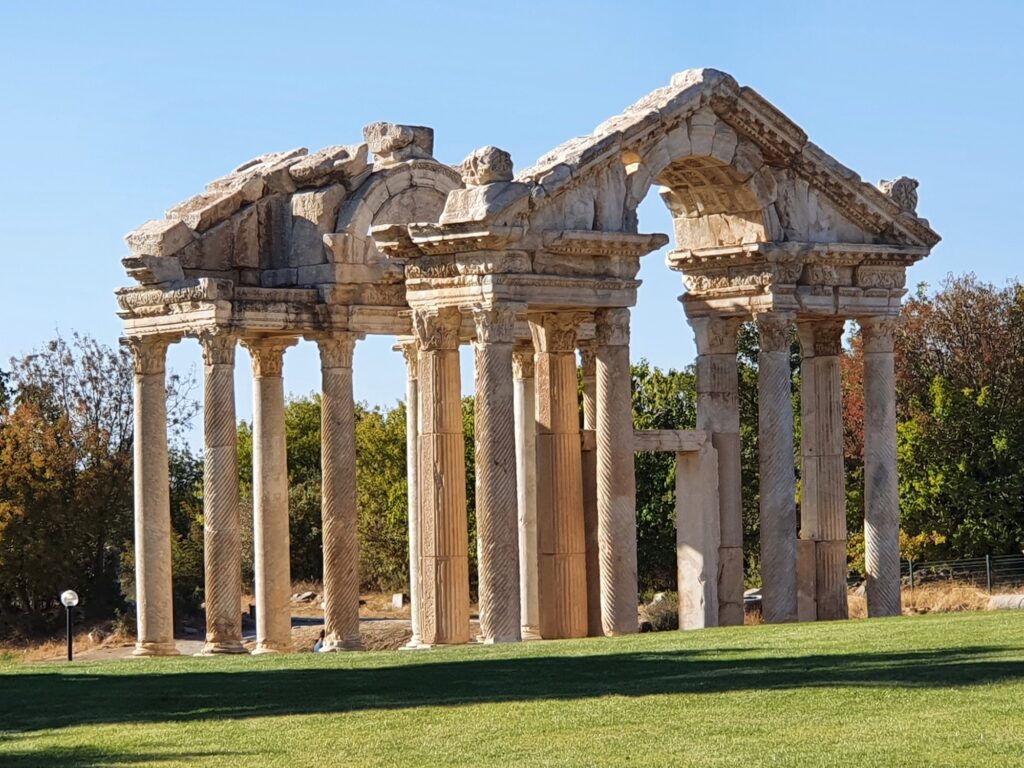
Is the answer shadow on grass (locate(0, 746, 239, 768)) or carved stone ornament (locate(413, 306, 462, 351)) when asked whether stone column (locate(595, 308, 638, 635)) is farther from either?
shadow on grass (locate(0, 746, 239, 768))

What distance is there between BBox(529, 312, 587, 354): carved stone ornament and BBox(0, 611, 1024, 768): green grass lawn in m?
6.73

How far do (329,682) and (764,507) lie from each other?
1409 cm

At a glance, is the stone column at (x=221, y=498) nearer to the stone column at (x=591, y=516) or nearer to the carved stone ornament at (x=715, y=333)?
the stone column at (x=591, y=516)

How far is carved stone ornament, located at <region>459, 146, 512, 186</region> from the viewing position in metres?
38.1

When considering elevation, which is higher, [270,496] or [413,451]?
[413,451]

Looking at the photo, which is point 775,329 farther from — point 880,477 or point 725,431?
point 880,477

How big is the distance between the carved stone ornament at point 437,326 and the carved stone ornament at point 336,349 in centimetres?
535

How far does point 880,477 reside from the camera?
4434cm

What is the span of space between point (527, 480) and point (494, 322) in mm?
7142

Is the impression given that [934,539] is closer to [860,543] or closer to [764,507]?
[860,543]

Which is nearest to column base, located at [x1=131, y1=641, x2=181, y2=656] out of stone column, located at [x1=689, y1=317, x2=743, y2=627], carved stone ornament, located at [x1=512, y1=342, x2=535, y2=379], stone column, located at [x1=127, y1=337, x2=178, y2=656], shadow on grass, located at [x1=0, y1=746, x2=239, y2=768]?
stone column, located at [x1=127, y1=337, x2=178, y2=656]

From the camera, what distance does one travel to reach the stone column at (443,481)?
39.1 m

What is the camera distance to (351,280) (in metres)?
44.2

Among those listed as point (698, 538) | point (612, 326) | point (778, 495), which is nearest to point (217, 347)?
point (612, 326)
